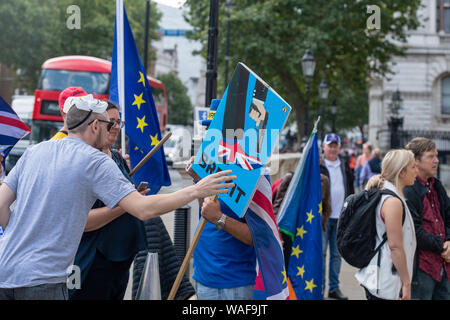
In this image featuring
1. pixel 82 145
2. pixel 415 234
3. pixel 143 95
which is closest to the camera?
pixel 82 145

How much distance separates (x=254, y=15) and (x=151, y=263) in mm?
21291

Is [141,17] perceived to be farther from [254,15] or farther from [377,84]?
[254,15]

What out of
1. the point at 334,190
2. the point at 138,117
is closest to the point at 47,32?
the point at 334,190

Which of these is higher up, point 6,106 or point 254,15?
point 254,15

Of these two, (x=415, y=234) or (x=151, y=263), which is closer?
(x=151, y=263)

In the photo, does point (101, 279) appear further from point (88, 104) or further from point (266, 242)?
point (88, 104)

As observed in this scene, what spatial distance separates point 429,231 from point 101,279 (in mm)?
2513

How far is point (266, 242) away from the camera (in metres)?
3.13

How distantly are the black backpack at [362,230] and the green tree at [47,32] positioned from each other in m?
34.9

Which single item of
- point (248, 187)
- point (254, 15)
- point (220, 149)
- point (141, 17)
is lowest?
point (248, 187)

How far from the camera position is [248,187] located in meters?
2.85

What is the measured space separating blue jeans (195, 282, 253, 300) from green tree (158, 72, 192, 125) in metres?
71.4
